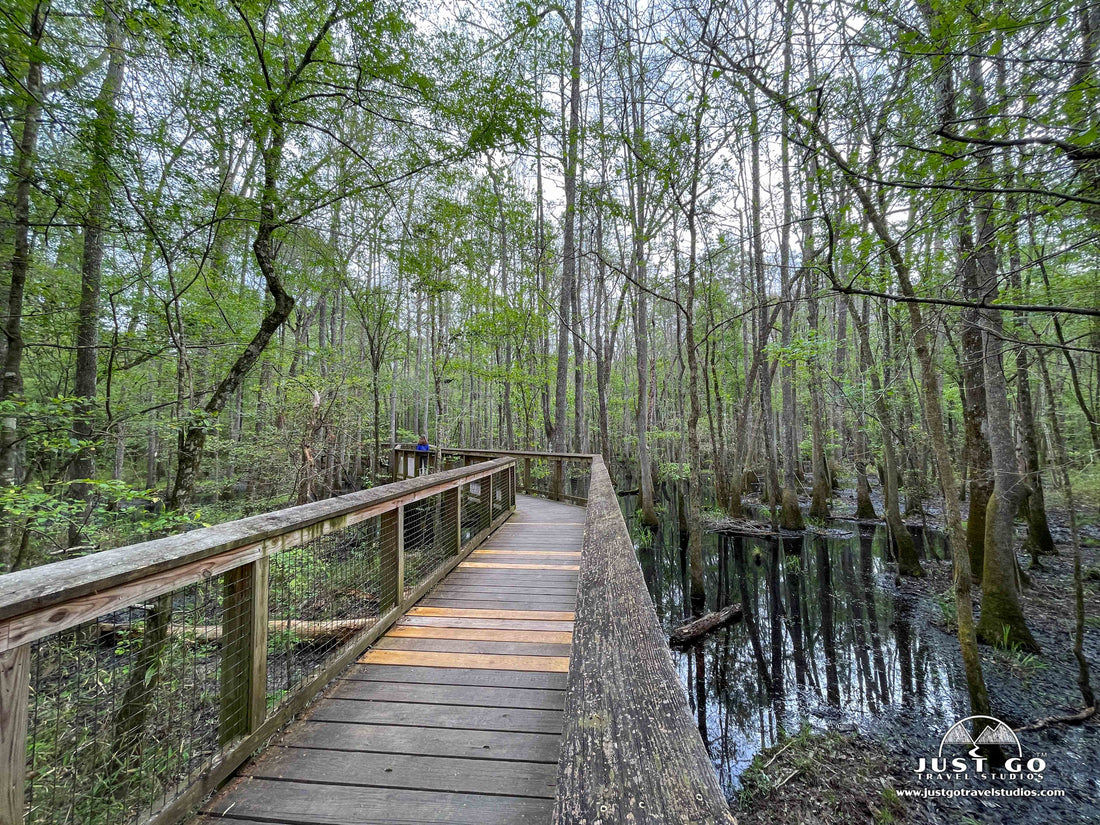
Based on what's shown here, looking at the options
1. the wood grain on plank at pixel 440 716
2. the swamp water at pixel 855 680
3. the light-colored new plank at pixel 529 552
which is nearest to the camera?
the wood grain on plank at pixel 440 716

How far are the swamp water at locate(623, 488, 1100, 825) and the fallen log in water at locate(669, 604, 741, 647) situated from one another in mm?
111

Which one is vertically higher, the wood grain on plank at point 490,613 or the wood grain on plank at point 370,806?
the wood grain on plank at point 370,806

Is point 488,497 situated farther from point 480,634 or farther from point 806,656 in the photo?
point 806,656

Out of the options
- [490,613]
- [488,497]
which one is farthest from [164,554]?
[488,497]

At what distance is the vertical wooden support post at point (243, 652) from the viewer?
1744 mm

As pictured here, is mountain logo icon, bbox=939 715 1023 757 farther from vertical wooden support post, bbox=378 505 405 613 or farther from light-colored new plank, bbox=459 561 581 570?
vertical wooden support post, bbox=378 505 405 613

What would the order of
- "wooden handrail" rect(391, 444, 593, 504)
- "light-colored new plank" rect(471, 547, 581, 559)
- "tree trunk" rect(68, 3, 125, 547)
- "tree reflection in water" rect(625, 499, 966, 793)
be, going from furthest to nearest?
"wooden handrail" rect(391, 444, 593, 504) < "light-colored new plank" rect(471, 547, 581, 559) < "tree reflection in water" rect(625, 499, 966, 793) < "tree trunk" rect(68, 3, 125, 547)

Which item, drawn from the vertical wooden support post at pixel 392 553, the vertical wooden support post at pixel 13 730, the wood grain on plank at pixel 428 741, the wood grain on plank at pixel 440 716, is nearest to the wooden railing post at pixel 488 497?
the vertical wooden support post at pixel 392 553

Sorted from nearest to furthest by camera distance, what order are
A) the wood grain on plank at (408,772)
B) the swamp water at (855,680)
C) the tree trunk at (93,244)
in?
1. the wood grain on plank at (408,772)
2. the swamp water at (855,680)
3. the tree trunk at (93,244)

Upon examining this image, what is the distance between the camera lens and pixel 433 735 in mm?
1938

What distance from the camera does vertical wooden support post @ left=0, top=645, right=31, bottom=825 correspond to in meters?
0.98

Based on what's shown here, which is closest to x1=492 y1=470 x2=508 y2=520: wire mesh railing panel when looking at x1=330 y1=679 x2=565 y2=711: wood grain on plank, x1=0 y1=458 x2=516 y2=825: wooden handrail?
x1=0 y1=458 x2=516 y2=825: wooden handrail

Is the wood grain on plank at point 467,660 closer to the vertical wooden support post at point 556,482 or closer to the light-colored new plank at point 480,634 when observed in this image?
the light-colored new plank at point 480,634

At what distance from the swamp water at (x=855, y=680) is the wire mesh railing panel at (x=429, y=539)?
2.36 metres
